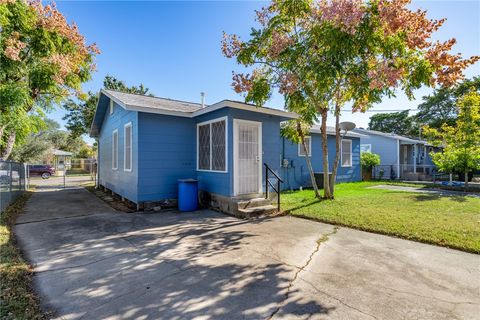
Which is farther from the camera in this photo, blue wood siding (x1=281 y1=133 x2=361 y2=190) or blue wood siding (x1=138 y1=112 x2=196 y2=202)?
blue wood siding (x1=281 y1=133 x2=361 y2=190)

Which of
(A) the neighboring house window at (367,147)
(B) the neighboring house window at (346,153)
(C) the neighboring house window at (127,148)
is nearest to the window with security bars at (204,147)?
(C) the neighboring house window at (127,148)

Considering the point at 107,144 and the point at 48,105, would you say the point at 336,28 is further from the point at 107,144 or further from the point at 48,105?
the point at 107,144

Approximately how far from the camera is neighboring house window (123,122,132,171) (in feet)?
26.5

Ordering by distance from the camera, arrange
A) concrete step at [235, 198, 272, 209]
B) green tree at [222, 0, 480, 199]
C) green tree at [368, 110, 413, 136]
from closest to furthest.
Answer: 1. green tree at [222, 0, 480, 199]
2. concrete step at [235, 198, 272, 209]
3. green tree at [368, 110, 413, 136]

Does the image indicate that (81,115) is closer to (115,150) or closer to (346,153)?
(115,150)

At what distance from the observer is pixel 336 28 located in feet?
14.3

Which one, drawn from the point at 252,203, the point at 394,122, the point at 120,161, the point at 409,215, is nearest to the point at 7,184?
the point at 120,161

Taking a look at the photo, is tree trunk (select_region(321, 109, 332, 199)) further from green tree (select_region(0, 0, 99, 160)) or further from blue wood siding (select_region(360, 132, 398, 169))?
blue wood siding (select_region(360, 132, 398, 169))

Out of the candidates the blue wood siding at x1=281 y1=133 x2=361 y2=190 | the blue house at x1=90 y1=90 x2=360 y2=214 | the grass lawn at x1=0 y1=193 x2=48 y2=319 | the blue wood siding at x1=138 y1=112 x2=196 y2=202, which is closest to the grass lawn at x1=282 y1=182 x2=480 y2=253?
the blue house at x1=90 y1=90 x2=360 y2=214

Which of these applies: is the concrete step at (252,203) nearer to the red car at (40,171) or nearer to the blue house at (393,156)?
the blue house at (393,156)

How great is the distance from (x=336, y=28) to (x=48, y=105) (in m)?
10.2

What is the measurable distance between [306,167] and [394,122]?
34.7 metres

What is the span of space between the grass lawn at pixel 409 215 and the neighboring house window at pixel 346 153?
537cm

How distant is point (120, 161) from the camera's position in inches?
369
